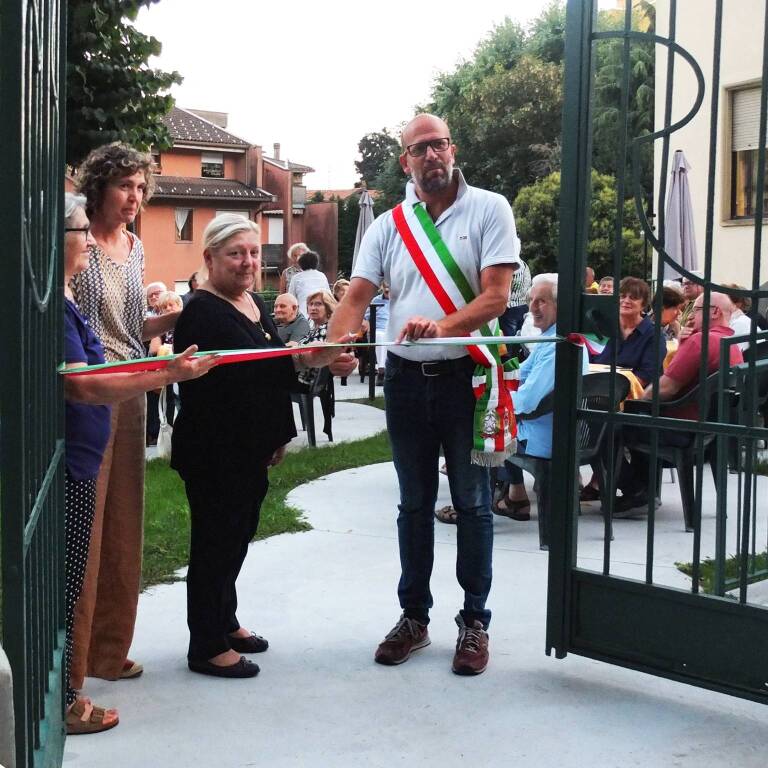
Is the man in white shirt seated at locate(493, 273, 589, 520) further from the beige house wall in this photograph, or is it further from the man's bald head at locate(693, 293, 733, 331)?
the beige house wall

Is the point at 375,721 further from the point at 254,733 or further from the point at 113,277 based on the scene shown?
the point at 113,277

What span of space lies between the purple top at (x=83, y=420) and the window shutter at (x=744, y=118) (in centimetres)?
246

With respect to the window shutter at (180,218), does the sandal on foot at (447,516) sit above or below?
below

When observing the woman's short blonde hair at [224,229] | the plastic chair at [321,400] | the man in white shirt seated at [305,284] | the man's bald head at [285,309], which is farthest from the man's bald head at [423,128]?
the man in white shirt seated at [305,284]

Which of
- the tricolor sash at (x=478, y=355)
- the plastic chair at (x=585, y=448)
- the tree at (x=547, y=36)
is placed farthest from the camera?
the tree at (x=547, y=36)

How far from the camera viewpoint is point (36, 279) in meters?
2.50

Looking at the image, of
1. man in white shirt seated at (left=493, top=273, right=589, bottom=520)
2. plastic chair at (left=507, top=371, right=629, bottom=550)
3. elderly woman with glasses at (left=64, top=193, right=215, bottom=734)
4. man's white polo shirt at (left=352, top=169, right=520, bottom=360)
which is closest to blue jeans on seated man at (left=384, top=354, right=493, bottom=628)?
man's white polo shirt at (left=352, top=169, right=520, bottom=360)

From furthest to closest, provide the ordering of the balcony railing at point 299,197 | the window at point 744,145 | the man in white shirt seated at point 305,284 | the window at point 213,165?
1. the balcony railing at point 299,197
2. the window at point 213,165
3. the man in white shirt seated at point 305,284
4. the window at point 744,145

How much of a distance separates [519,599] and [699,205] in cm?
551

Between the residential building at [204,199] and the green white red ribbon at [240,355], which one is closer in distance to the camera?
the green white red ribbon at [240,355]

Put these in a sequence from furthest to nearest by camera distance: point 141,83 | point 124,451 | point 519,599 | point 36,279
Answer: point 141,83 < point 519,599 < point 124,451 < point 36,279

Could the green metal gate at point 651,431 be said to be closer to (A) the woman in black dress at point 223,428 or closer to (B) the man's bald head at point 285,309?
(A) the woman in black dress at point 223,428

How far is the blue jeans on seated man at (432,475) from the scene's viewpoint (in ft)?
14.0

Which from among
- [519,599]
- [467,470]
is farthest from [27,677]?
[519,599]
